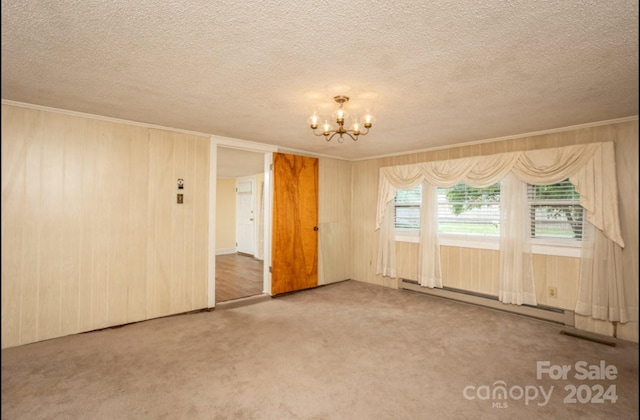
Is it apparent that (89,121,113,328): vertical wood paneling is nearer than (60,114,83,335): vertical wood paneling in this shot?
No

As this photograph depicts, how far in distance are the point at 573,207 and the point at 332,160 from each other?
336cm

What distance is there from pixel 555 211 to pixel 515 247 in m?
0.59

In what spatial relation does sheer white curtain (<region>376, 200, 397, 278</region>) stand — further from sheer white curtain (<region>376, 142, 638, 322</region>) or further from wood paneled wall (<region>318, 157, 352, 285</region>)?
sheer white curtain (<region>376, 142, 638, 322</region>)

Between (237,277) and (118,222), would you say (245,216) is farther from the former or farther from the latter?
(118,222)

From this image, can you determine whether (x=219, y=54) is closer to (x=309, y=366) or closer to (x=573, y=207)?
(x=309, y=366)

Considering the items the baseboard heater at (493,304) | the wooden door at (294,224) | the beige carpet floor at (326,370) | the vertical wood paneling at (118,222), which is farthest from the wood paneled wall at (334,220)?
the vertical wood paneling at (118,222)

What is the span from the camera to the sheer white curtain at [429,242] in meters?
4.50

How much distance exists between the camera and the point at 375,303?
4266 mm

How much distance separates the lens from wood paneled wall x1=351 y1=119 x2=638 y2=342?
315 centimetres

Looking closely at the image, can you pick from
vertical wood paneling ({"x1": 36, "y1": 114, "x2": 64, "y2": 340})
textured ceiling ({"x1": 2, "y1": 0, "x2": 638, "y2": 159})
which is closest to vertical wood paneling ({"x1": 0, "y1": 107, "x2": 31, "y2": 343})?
textured ceiling ({"x1": 2, "y1": 0, "x2": 638, "y2": 159})

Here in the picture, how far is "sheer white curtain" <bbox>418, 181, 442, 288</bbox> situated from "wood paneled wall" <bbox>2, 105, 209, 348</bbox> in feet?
9.87

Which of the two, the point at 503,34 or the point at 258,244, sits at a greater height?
the point at 503,34

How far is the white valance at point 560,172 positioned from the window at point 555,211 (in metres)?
0.15

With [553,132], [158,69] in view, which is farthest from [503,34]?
[553,132]
